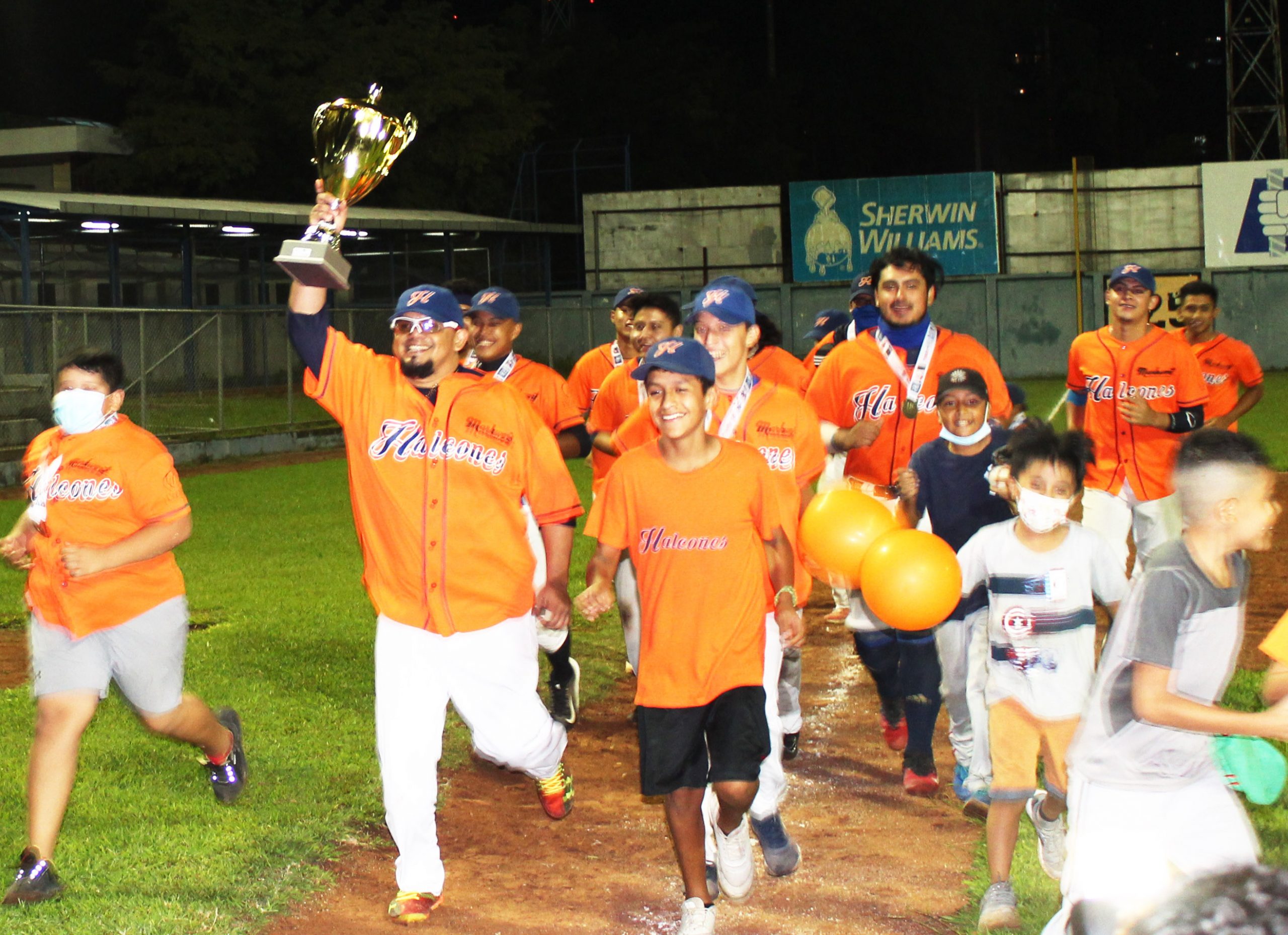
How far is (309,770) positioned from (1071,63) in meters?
64.1

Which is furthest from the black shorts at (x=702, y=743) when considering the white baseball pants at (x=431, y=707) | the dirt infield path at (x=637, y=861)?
the white baseball pants at (x=431, y=707)

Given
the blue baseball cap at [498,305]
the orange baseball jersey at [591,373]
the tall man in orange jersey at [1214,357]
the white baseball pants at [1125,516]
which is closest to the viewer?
the blue baseball cap at [498,305]

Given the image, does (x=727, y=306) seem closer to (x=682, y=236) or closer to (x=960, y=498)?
(x=960, y=498)

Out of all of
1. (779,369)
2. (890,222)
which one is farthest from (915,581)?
(890,222)

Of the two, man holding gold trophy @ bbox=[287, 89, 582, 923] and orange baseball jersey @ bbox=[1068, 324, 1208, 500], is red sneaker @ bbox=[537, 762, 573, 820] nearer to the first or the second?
man holding gold trophy @ bbox=[287, 89, 582, 923]

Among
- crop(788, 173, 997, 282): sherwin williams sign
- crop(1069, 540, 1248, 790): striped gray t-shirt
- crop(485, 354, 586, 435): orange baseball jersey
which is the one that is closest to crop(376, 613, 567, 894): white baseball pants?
crop(1069, 540, 1248, 790): striped gray t-shirt

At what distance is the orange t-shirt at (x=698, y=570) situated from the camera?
5.23 meters

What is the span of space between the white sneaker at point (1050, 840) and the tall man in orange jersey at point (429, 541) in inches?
75.1

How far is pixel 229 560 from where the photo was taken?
1430 centimetres

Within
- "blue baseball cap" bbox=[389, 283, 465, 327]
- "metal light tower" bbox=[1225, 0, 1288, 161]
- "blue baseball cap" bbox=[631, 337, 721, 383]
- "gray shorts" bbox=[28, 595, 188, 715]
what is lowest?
"gray shorts" bbox=[28, 595, 188, 715]

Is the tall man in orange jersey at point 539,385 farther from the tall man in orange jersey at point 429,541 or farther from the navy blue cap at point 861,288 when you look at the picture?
the navy blue cap at point 861,288

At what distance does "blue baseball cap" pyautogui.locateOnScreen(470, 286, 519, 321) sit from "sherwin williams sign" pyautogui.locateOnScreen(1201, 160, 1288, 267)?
3786 centimetres

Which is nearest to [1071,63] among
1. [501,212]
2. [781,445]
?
[501,212]

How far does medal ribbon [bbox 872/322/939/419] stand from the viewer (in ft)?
23.7
